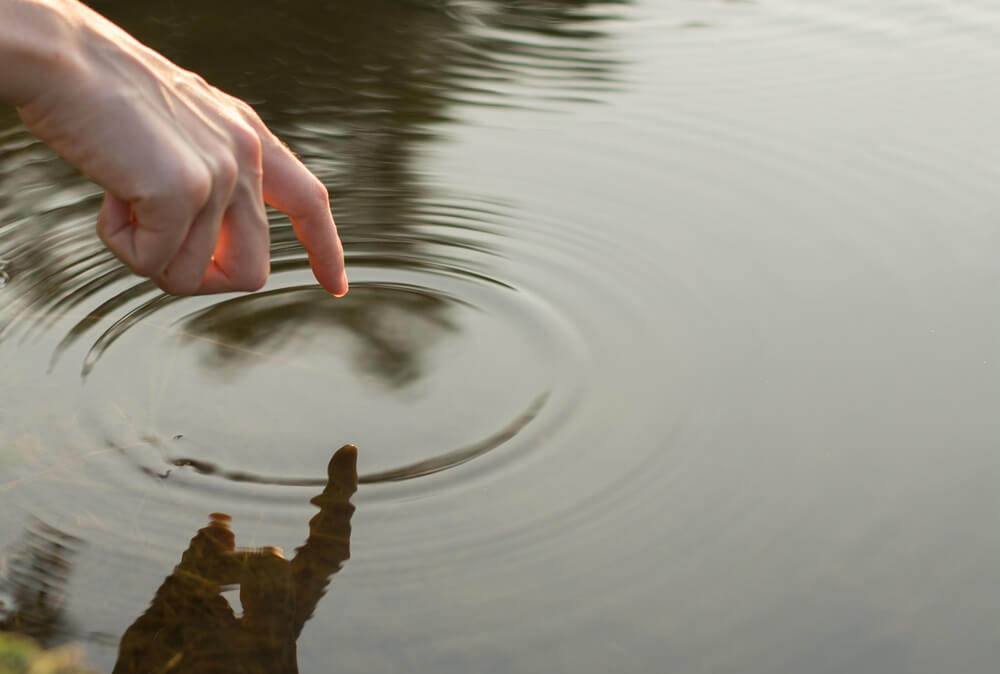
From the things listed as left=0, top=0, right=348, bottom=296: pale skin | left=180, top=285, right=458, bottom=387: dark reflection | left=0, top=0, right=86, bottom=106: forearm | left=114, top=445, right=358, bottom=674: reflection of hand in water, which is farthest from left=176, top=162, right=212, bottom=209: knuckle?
left=180, top=285, right=458, bottom=387: dark reflection

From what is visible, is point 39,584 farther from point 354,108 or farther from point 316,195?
point 354,108

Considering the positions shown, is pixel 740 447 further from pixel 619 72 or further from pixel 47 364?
pixel 619 72

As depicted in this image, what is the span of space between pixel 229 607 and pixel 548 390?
42 centimetres

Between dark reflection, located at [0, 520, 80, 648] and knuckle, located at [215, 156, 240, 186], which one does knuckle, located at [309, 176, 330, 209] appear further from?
dark reflection, located at [0, 520, 80, 648]

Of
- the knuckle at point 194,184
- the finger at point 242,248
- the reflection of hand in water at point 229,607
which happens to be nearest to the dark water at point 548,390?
the reflection of hand in water at point 229,607

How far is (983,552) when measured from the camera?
963 millimetres

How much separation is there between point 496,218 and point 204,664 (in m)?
0.83

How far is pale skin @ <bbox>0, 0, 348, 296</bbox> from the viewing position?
A: 2.57 ft

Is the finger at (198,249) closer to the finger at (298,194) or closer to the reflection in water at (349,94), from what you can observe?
the finger at (298,194)

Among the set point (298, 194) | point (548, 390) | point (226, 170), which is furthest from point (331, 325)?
A: point (226, 170)

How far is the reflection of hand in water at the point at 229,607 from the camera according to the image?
844 millimetres

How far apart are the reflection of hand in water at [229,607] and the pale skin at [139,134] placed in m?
0.24

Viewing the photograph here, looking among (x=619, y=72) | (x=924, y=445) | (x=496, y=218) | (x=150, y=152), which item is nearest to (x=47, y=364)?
(x=150, y=152)

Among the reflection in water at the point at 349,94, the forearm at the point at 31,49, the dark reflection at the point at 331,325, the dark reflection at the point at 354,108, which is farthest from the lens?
the reflection in water at the point at 349,94
